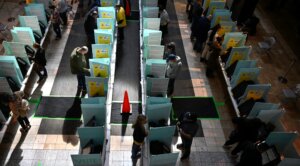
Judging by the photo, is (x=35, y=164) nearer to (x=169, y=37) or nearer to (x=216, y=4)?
(x=169, y=37)

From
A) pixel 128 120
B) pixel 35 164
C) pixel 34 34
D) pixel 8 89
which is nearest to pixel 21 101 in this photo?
pixel 8 89

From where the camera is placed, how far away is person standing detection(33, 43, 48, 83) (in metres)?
7.66

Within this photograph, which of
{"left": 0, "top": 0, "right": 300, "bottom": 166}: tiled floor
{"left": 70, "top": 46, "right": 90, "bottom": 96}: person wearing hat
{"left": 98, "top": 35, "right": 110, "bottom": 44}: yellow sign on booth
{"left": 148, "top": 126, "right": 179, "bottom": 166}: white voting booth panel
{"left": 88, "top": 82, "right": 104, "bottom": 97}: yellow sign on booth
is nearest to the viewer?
{"left": 148, "top": 126, "right": 179, "bottom": 166}: white voting booth panel

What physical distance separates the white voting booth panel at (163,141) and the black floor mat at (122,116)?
1644 millimetres

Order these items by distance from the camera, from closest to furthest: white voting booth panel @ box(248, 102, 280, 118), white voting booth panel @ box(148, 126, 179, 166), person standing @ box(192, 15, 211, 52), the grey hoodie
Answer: white voting booth panel @ box(148, 126, 179, 166) < white voting booth panel @ box(248, 102, 280, 118) < the grey hoodie < person standing @ box(192, 15, 211, 52)

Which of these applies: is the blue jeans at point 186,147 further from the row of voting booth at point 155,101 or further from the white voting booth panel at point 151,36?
the white voting booth panel at point 151,36

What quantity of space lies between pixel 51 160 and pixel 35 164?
0.36 meters

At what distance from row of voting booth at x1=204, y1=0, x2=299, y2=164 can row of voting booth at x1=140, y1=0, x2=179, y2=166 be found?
6.68 ft

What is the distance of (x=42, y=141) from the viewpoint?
677 centimetres

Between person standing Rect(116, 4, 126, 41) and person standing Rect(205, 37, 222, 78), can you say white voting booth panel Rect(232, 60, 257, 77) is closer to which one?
person standing Rect(205, 37, 222, 78)

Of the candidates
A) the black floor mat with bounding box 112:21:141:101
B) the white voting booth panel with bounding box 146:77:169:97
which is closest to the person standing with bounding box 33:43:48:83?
the black floor mat with bounding box 112:21:141:101

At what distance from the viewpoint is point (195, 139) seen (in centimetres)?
718

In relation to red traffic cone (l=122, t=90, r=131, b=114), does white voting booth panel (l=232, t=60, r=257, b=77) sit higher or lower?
higher

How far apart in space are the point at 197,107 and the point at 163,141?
2344 mm
